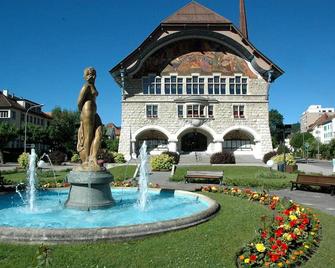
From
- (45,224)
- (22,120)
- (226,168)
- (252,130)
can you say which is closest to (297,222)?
(45,224)

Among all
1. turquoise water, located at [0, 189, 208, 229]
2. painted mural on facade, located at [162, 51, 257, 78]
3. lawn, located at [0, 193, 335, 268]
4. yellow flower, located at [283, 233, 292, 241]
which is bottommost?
lawn, located at [0, 193, 335, 268]

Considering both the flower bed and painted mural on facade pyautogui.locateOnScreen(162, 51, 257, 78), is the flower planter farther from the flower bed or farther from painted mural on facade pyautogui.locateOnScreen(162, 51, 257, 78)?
the flower bed

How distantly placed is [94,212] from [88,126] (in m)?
2.42

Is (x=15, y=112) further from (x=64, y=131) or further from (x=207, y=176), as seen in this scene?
(x=207, y=176)

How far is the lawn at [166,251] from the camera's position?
5.62 metres

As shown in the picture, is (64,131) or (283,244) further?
(64,131)

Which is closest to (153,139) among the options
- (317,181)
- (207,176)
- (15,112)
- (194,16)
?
(194,16)

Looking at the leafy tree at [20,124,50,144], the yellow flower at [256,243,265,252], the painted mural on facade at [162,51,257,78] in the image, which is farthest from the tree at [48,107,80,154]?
the yellow flower at [256,243,265,252]

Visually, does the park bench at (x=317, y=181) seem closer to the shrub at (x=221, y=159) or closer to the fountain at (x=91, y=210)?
the fountain at (x=91, y=210)

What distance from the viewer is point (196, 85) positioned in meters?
41.2

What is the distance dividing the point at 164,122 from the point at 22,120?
107 ft

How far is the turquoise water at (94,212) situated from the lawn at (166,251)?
1.52 meters

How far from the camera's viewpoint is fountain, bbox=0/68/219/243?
6609mm

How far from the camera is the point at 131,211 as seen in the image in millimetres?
9898
